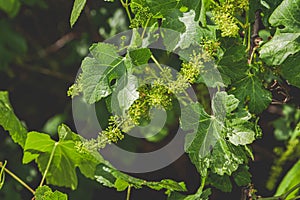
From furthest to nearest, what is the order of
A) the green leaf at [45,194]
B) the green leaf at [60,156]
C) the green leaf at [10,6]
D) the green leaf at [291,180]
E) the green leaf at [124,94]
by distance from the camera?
the green leaf at [10,6] → the green leaf at [291,180] → the green leaf at [60,156] → the green leaf at [45,194] → the green leaf at [124,94]

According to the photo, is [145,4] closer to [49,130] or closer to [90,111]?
[90,111]

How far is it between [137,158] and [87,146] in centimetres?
52

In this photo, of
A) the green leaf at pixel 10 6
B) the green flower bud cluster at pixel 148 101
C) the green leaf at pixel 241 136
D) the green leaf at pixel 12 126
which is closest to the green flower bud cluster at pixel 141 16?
the green flower bud cluster at pixel 148 101

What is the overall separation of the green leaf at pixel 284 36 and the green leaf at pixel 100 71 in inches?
9.5

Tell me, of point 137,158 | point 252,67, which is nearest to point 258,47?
point 252,67

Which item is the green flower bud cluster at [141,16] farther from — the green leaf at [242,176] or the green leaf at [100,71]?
the green leaf at [242,176]

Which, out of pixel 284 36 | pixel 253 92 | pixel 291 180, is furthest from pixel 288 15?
pixel 291 180

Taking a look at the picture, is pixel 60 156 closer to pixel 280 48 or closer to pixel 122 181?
pixel 122 181

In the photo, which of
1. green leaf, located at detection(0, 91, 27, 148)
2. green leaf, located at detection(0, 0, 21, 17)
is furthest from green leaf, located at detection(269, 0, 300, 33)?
green leaf, located at detection(0, 0, 21, 17)

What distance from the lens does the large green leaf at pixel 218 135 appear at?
1.08m

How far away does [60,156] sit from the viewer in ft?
4.53

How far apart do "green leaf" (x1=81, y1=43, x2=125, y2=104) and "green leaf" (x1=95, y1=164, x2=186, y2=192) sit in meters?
0.20

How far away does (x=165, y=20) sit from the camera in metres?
1.09

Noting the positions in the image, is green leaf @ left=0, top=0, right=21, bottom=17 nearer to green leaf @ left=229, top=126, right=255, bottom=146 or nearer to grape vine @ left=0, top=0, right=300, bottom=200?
grape vine @ left=0, top=0, right=300, bottom=200
